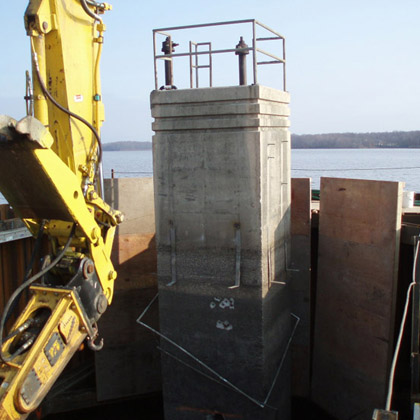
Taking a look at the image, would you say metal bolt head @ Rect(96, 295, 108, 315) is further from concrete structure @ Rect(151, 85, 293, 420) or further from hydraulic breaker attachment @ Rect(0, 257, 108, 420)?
concrete structure @ Rect(151, 85, 293, 420)

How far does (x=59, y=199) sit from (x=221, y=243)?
3329 millimetres

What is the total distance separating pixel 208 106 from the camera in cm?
852

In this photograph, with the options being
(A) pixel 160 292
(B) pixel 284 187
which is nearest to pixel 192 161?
(B) pixel 284 187

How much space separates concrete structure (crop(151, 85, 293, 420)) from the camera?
8492 mm

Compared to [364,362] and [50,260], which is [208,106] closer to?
[50,260]

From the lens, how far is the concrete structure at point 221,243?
334 inches

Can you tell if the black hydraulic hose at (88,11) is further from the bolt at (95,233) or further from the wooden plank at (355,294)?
the wooden plank at (355,294)

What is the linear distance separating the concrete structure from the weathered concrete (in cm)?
156

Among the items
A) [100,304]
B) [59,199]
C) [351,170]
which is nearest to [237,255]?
[100,304]

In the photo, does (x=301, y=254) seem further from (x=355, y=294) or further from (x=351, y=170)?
(x=351, y=170)

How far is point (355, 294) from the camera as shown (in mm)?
9805

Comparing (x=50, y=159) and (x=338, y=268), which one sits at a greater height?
(x=50, y=159)

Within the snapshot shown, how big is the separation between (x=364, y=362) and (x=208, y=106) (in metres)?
5.43

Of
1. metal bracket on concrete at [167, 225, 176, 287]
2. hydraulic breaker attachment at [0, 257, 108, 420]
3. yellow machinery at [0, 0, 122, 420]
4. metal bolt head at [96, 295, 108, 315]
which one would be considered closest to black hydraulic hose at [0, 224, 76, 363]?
yellow machinery at [0, 0, 122, 420]
